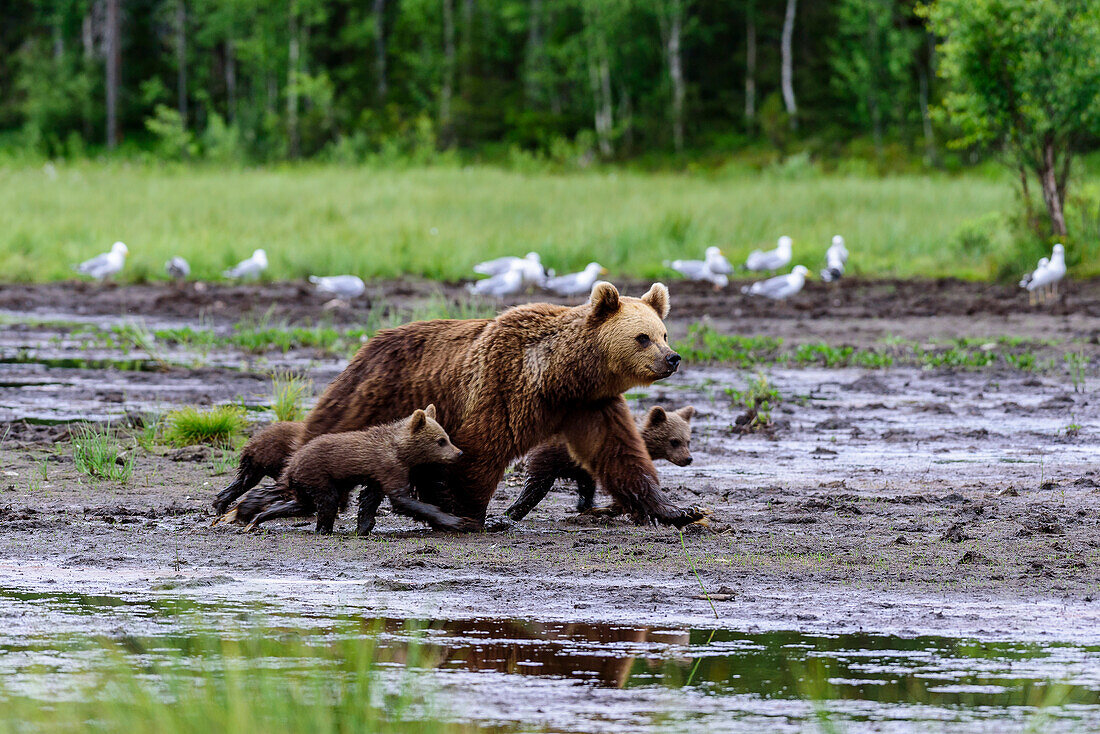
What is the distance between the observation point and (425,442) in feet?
23.7

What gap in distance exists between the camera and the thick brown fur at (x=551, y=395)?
730 cm

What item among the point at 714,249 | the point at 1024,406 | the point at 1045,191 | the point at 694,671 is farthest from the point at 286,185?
the point at 694,671

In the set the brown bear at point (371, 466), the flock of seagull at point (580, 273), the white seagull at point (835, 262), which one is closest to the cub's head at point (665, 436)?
the brown bear at point (371, 466)

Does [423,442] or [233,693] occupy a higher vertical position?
[233,693]

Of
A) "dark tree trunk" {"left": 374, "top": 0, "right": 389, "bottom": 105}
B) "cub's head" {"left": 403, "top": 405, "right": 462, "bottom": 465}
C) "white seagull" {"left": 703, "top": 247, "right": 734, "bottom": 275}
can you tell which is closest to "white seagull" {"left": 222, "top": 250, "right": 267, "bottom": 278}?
"white seagull" {"left": 703, "top": 247, "right": 734, "bottom": 275}

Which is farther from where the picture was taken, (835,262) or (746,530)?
(835,262)

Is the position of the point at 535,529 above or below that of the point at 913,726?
below

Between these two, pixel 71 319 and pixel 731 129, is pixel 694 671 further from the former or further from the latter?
pixel 731 129

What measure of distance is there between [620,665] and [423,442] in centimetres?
264

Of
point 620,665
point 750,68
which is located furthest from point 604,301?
point 750,68

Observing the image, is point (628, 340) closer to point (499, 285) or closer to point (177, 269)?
point (499, 285)

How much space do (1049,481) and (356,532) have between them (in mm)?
4108

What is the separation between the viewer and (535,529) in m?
7.65

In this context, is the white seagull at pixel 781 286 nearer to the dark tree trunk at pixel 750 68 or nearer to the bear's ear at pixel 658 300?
the bear's ear at pixel 658 300
